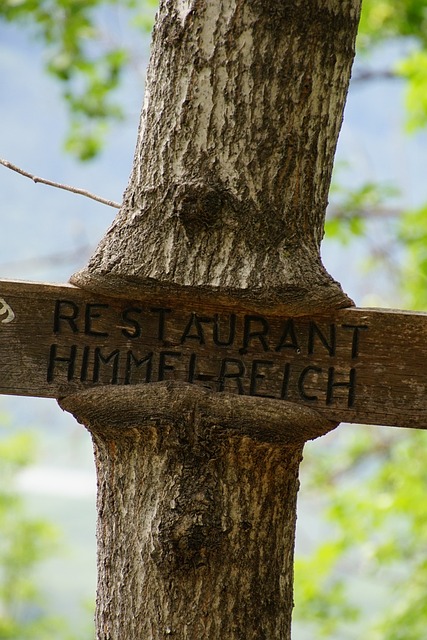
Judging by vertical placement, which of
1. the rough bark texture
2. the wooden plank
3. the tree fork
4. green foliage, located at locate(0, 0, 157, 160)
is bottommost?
the tree fork

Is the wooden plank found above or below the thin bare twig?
below

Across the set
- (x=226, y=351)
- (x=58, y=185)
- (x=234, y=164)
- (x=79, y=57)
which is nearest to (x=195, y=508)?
(x=226, y=351)

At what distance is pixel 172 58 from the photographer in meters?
1.13

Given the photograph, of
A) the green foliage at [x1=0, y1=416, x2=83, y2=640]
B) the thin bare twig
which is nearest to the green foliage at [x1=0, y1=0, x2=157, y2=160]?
the thin bare twig

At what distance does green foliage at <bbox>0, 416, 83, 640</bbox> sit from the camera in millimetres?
9680

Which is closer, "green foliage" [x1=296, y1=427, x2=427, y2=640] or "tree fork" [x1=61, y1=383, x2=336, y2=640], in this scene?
"tree fork" [x1=61, y1=383, x2=336, y2=640]

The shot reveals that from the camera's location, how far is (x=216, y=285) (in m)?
1.08

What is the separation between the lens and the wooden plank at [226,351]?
3.71 ft

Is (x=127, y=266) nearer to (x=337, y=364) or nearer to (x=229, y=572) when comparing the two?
(x=337, y=364)

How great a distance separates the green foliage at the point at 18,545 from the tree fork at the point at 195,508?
27.9 feet

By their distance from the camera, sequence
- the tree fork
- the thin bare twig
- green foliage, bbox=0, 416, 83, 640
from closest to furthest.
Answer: the tree fork, the thin bare twig, green foliage, bbox=0, 416, 83, 640

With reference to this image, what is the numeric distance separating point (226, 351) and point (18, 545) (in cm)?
994

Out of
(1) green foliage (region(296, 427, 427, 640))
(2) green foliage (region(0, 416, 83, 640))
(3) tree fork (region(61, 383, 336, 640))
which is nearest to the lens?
(3) tree fork (region(61, 383, 336, 640))

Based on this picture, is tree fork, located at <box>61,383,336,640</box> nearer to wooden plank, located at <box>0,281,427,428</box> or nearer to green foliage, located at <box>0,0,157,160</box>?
wooden plank, located at <box>0,281,427,428</box>
